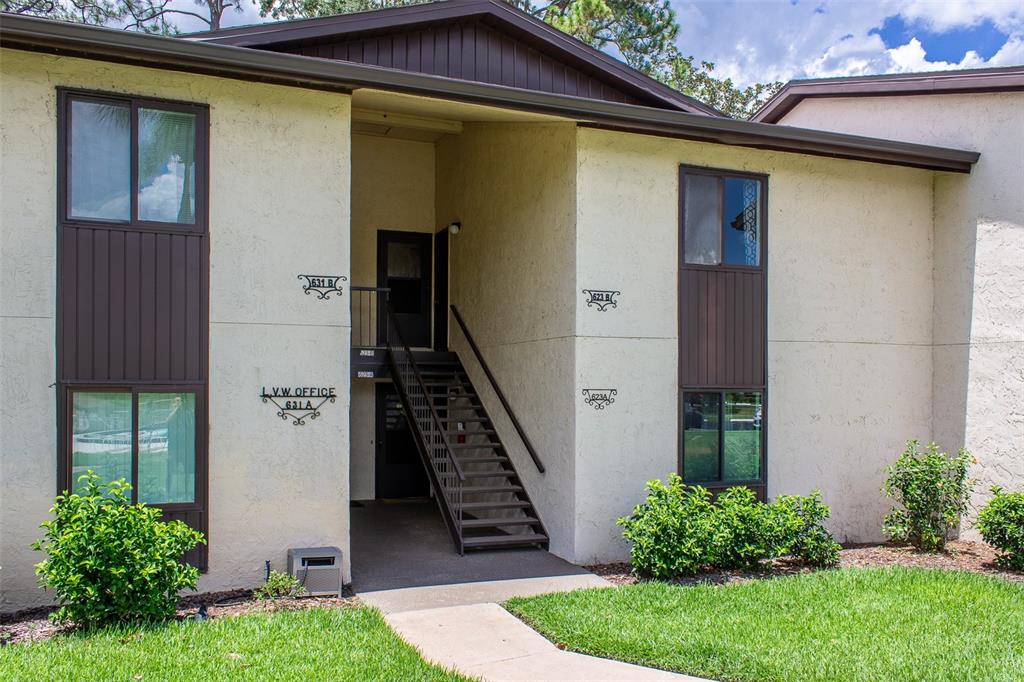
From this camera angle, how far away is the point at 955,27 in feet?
63.8

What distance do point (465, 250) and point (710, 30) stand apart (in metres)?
19.4

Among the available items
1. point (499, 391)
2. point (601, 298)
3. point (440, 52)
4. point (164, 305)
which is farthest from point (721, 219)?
point (164, 305)

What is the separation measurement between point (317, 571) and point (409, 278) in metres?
7.39

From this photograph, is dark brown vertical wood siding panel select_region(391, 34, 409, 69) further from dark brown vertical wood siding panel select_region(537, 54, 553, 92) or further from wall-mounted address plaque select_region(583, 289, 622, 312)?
wall-mounted address plaque select_region(583, 289, 622, 312)

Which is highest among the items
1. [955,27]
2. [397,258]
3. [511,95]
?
[955,27]

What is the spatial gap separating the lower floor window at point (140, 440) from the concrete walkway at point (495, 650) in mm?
2391

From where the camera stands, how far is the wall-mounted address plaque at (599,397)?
9.38 meters

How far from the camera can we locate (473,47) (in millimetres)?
10547

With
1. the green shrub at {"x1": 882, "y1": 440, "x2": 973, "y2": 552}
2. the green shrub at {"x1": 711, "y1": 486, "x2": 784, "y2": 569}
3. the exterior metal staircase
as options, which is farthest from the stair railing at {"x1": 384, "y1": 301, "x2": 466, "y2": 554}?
the green shrub at {"x1": 882, "y1": 440, "x2": 973, "y2": 552}

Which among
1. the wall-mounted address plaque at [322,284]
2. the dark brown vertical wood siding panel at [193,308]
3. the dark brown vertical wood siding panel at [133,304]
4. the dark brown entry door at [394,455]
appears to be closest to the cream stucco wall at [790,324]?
the wall-mounted address plaque at [322,284]

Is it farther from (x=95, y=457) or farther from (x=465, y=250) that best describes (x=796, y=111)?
(x=95, y=457)

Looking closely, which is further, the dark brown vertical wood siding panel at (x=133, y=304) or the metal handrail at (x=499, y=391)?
the metal handrail at (x=499, y=391)

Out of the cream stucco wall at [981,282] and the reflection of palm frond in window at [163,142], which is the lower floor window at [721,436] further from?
the reflection of palm frond in window at [163,142]

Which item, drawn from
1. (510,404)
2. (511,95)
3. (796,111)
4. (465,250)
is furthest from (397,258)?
(796,111)
